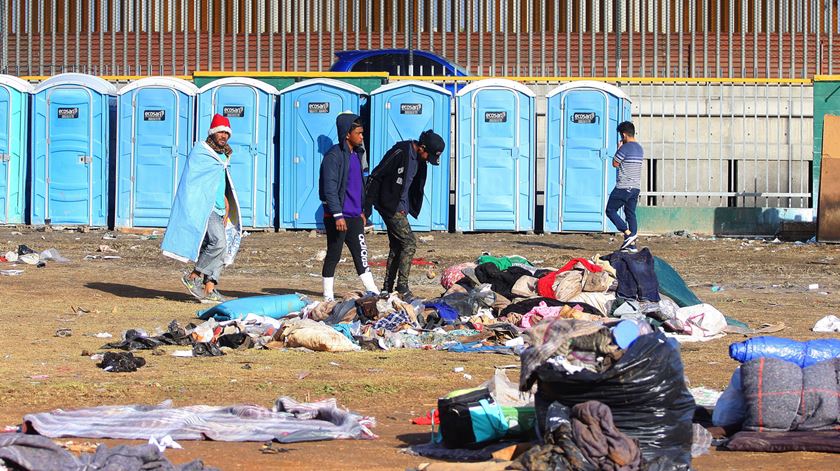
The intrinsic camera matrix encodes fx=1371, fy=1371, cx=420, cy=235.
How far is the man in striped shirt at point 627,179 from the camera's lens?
14734mm

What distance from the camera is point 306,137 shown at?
17688 mm

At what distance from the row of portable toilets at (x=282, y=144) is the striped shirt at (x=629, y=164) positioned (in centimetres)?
264

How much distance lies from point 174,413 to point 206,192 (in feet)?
16.4

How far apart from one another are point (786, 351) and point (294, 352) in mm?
3436

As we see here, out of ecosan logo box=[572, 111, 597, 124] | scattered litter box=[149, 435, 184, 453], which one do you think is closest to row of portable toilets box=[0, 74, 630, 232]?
ecosan logo box=[572, 111, 597, 124]

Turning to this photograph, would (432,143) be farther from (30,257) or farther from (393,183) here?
(30,257)

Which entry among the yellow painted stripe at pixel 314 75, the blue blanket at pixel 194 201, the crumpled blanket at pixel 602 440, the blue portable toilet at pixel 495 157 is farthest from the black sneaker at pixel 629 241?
the crumpled blanket at pixel 602 440

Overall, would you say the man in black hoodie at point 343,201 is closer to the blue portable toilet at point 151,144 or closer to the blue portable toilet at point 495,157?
the blue portable toilet at point 495,157

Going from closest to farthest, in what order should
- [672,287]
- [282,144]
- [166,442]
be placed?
1. [166,442]
2. [672,287]
3. [282,144]

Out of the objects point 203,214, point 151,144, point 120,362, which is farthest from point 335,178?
point 151,144

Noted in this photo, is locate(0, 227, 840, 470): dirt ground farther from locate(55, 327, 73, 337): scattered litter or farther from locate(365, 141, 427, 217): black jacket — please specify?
locate(365, 141, 427, 217): black jacket

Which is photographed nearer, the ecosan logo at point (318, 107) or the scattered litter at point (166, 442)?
the scattered litter at point (166, 442)

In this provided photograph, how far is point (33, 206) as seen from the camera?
18312 millimetres

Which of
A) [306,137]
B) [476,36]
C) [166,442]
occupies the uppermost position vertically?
[476,36]
